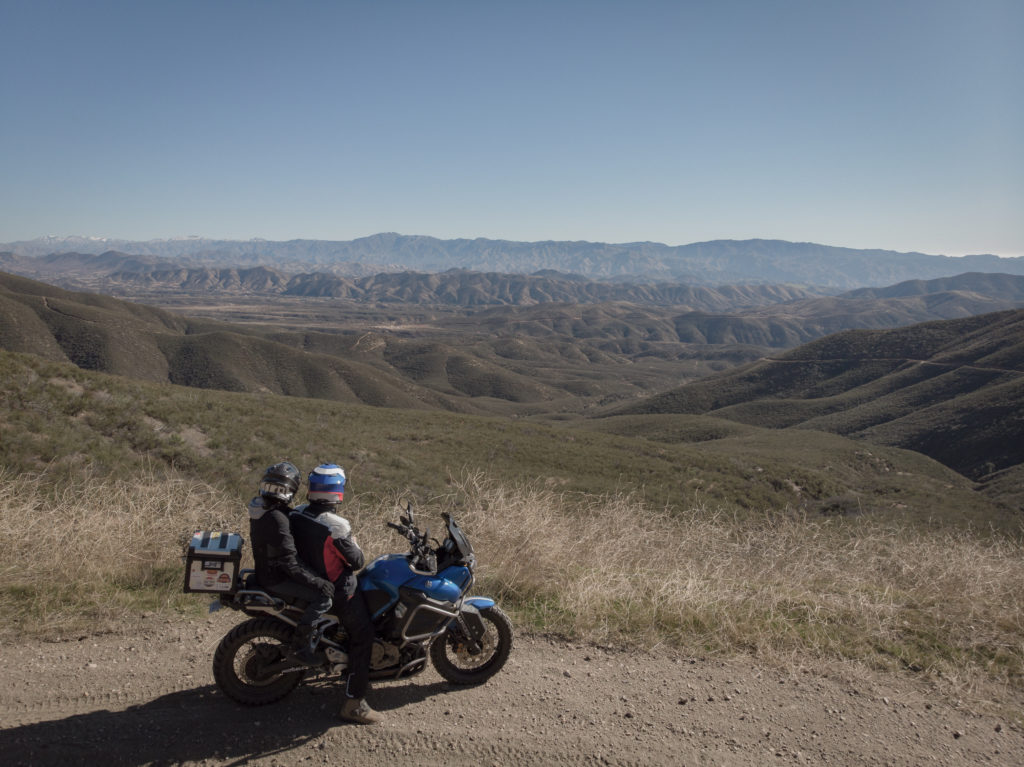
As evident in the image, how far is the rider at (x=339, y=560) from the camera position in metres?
4.09

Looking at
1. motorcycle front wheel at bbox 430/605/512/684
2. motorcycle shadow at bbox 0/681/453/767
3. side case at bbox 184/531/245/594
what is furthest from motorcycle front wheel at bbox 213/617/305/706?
motorcycle front wheel at bbox 430/605/512/684

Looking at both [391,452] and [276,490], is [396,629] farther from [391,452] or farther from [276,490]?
[391,452]

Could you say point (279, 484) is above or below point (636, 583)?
above

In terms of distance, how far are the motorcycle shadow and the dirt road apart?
1cm

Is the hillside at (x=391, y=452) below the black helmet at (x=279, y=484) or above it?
below

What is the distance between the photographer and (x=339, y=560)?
13.8ft

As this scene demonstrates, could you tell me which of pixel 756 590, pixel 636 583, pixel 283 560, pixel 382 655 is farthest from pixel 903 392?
pixel 283 560

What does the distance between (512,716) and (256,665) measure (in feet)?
6.64

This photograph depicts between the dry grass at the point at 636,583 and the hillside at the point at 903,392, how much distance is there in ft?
197

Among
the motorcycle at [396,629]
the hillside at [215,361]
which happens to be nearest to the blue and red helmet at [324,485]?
the motorcycle at [396,629]

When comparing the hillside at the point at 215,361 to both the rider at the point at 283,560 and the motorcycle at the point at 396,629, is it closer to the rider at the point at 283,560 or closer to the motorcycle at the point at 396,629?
the motorcycle at the point at 396,629

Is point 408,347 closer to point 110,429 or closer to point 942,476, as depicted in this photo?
point 942,476

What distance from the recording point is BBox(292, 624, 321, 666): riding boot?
161 inches

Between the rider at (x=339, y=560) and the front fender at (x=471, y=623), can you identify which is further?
the front fender at (x=471, y=623)
